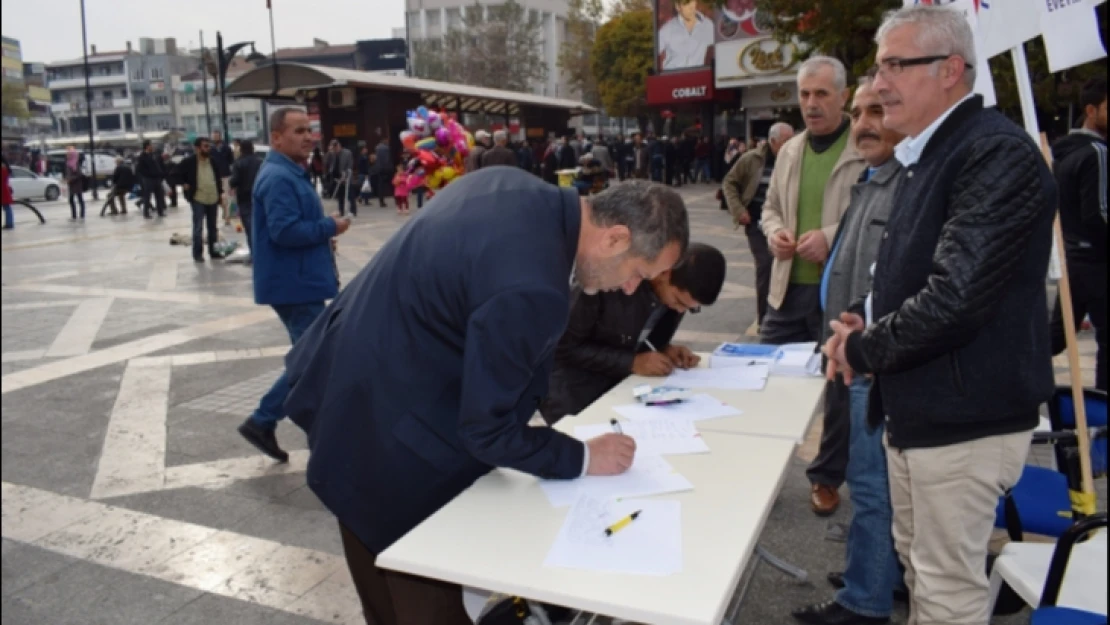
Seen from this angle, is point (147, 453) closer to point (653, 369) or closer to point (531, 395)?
point (653, 369)

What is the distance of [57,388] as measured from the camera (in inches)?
238

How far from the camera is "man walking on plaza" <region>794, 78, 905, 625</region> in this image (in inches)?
113

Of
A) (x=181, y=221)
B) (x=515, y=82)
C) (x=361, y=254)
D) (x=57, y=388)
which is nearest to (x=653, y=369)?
(x=57, y=388)

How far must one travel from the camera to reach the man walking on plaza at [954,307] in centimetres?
188

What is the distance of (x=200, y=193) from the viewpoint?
1210 cm

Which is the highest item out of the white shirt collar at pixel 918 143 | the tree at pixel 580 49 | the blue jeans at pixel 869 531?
the tree at pixel 580 49

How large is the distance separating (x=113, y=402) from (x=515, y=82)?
158ft

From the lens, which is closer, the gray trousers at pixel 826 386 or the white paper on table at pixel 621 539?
the white paper on table at pixel 621 539

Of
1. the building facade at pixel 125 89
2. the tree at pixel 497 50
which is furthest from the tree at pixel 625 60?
the building facade at pixel 125 89

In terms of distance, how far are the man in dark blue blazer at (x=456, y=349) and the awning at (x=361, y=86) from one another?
51.3 ft

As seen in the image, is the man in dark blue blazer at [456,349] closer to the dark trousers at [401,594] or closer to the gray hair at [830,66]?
the dark trousers at [401,594]

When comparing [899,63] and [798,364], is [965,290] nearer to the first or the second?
[899,63]

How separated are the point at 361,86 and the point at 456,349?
20952mm

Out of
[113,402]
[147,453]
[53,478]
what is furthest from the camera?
[113,402]
